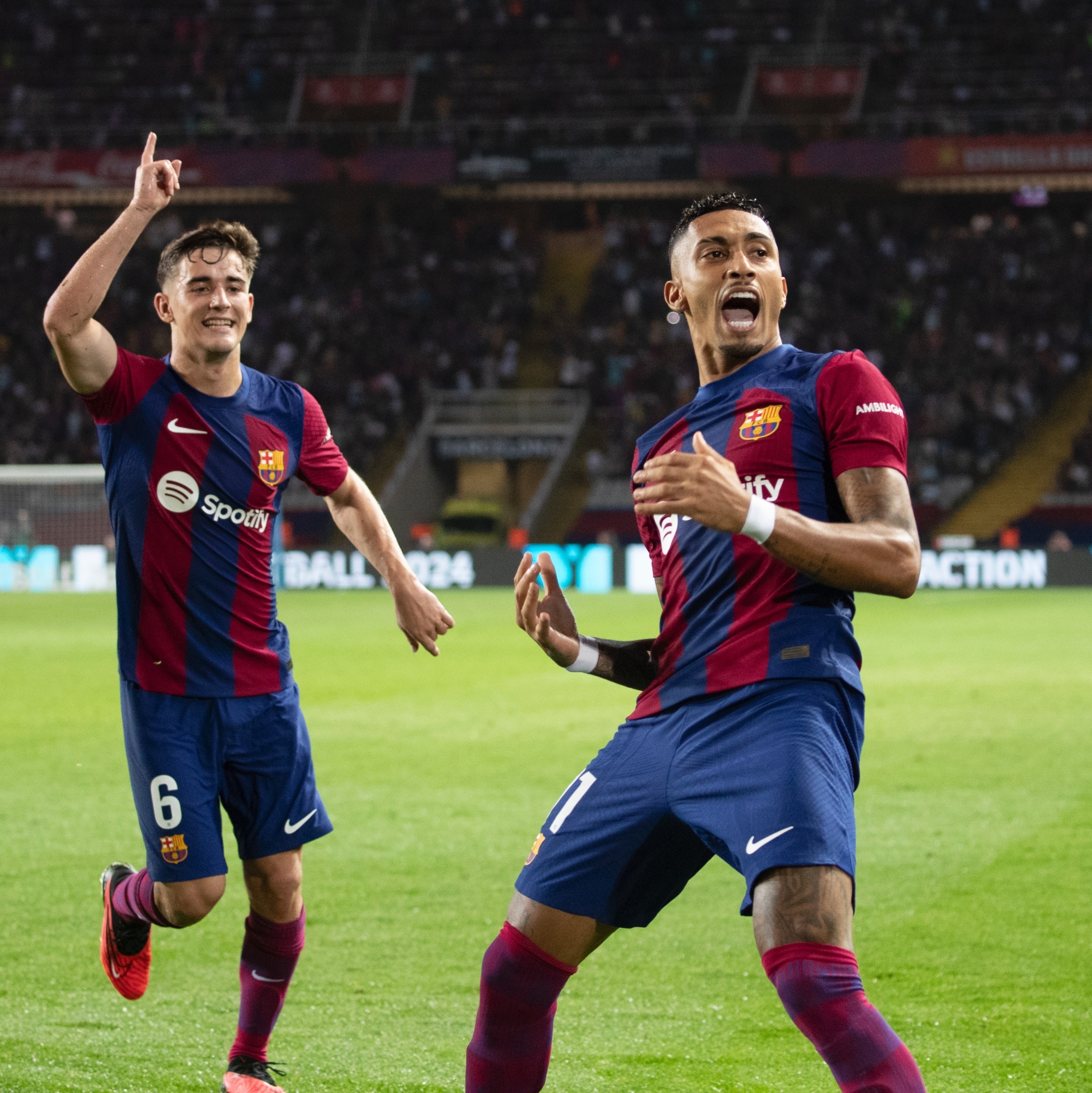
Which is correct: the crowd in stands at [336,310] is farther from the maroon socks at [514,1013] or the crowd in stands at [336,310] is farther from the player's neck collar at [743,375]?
the maroon socks at [514,1013]

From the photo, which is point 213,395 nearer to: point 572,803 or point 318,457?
point 318,457

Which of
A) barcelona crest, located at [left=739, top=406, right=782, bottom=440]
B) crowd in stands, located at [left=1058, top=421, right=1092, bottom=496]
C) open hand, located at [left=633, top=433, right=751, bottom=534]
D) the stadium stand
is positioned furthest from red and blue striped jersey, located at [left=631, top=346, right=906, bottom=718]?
the stadium stand

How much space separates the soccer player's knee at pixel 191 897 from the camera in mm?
4152

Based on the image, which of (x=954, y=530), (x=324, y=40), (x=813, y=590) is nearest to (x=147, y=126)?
(x=324, y=40)

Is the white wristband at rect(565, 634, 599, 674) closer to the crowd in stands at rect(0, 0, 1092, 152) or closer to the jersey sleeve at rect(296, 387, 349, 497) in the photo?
the jersey sleeve at rect(296, 387, 349, 497)

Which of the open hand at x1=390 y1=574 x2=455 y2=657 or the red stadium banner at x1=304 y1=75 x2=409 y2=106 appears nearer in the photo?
the open hand at x1=390 y1=574 x2=455 y2=657

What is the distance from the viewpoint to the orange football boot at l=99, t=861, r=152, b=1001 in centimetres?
442

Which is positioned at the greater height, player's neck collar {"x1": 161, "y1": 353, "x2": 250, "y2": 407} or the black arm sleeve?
player's neck collar {"x1": 161, "y1": 353, "x2": 250, "y2": 407}

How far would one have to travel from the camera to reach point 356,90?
3584cm

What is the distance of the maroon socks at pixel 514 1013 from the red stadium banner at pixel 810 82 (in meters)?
33.9

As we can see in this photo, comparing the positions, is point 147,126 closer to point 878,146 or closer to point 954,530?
point 878,146

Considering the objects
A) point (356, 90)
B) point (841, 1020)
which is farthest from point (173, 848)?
point (356, 90)

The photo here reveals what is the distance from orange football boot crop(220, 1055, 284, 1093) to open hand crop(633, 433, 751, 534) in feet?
7.19

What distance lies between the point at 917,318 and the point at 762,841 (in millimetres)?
31959
